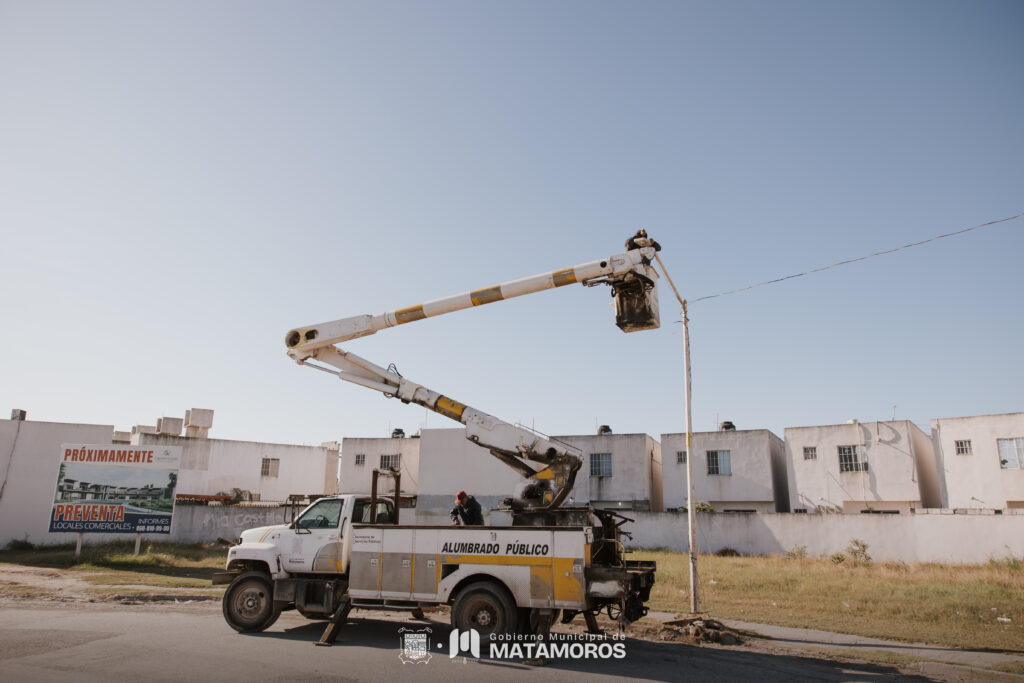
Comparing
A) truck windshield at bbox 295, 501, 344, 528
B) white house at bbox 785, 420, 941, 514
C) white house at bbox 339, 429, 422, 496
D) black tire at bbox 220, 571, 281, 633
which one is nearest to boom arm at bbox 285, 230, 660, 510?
truck windshield at bbox 295, 501, 344, 528

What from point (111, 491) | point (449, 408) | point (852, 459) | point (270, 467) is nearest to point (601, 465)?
point (852, 459)

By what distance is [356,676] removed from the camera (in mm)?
9219

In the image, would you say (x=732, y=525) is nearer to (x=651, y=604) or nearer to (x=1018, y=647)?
(x=651, y=604)

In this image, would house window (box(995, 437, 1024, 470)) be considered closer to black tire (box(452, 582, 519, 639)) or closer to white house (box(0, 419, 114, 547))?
black tire (box(452, 582, 519, 639))

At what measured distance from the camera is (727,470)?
38.9 meters

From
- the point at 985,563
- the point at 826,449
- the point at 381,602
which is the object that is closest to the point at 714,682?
the point at 381,602

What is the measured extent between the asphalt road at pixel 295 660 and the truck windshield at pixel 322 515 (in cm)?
202

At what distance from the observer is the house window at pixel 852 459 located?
119ft

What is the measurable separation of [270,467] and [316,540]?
38.0 meters

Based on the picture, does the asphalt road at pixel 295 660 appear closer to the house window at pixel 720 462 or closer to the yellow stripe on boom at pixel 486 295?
the yellow stripe on boom at pixel 486 295

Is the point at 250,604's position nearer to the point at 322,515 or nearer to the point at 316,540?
the point at 316,540

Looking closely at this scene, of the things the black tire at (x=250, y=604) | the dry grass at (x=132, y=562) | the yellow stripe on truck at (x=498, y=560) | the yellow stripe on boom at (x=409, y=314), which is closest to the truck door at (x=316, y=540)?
the black tire at (x=250, y=604)

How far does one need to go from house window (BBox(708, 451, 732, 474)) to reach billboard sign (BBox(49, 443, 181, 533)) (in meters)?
28.6

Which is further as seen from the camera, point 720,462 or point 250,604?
point 720,462
